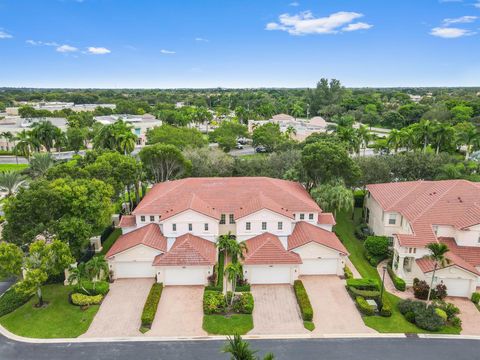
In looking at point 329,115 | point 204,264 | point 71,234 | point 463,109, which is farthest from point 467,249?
point 329,115

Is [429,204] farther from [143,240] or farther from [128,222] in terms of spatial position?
[128,222]

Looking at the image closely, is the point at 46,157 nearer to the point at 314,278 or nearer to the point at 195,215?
the point at 195,215

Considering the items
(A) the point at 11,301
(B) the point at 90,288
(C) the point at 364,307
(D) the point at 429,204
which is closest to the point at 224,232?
(B) the point at 90,288

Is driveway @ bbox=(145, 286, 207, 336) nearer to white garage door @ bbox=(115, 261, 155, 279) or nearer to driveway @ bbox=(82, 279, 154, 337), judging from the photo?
driveway @ bbox=(82, 279, 154, 337)

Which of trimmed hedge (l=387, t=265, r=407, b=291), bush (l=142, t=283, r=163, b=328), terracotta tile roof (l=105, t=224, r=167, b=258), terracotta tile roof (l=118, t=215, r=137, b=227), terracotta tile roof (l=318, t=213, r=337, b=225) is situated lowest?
bush (l=142, t=283, r=163, b=328)

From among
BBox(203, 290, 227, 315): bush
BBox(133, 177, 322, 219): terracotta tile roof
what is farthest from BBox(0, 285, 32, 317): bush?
BBox(203, 290, 227, 315): bush
